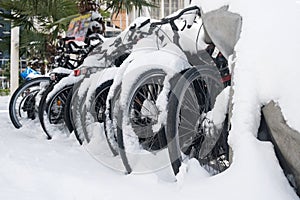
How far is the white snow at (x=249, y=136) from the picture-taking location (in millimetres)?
1040

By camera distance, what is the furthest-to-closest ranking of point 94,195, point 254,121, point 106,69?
point 106,69 → point 94,195 → point 254,121

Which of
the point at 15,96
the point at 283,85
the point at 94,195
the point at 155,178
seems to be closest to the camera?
the point at 283,85

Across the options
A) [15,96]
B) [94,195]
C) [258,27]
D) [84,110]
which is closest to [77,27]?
[15,96]

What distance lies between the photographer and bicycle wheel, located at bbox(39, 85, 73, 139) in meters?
2.90

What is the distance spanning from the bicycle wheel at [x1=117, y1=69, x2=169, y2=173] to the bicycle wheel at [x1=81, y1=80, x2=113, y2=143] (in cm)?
44

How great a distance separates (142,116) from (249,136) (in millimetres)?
863

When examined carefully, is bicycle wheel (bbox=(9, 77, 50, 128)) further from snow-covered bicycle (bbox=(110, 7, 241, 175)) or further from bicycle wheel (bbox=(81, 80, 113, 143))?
snow-covered bicycle (bbox=(110, 7, 241, 175))

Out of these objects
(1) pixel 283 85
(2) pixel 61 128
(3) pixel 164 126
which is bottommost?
(2) pixel 61 128

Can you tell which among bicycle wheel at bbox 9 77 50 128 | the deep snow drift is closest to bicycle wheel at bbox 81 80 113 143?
the deep snow drift

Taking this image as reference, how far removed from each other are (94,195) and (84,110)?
94 centimetres

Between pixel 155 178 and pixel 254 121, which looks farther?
pixel 155 178

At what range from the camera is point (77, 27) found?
320 centimetres

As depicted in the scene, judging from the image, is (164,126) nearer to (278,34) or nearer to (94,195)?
(94,195)

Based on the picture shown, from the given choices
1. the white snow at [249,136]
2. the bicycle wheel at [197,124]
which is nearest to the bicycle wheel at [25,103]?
the white snow at [249,136]
